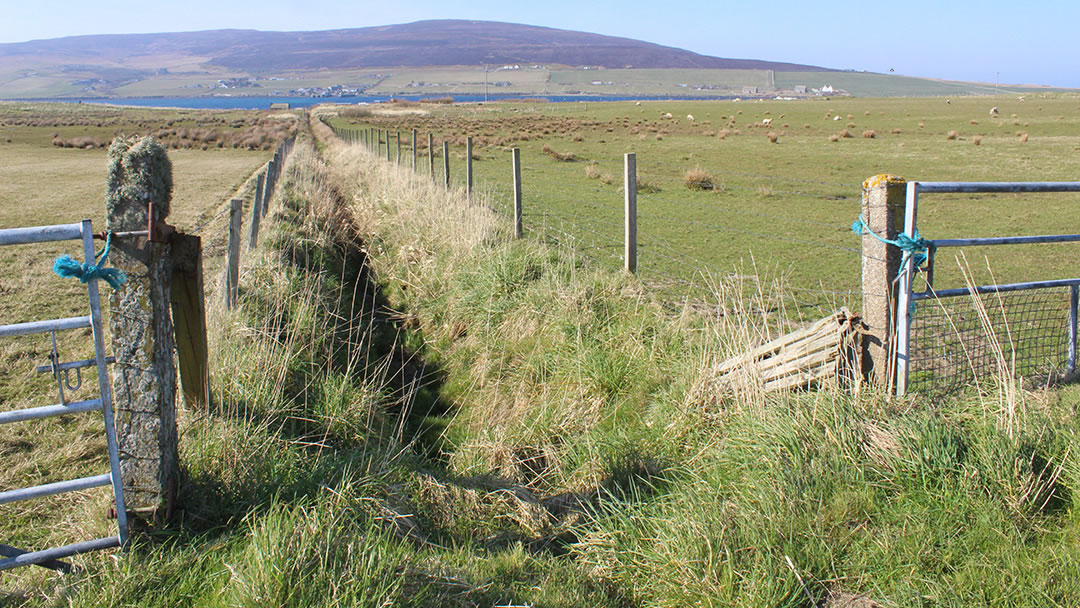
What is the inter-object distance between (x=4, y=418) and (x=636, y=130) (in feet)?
165

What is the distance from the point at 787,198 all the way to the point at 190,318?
53.1 ft

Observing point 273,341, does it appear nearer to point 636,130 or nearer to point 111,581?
point 111,581

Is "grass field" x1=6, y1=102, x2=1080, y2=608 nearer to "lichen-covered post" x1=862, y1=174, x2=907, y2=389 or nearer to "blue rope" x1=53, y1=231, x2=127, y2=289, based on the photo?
"lichen-covered post" x1=862, y1=174, x2=907, y2=389

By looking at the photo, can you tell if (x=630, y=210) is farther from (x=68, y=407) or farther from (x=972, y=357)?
(x=68, y=407)

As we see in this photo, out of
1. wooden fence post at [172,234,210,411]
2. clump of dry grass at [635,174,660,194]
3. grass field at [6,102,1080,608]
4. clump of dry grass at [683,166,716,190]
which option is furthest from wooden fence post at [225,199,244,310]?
clump of dry grass at [683,166,716,190]

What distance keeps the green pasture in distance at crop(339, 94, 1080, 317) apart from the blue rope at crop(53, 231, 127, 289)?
4695mm

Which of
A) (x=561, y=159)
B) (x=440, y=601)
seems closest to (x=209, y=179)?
(x=561, y=159)

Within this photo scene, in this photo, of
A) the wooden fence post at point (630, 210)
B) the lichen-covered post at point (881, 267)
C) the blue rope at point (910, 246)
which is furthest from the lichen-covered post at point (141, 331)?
the wooden fence post at point (630, 210)

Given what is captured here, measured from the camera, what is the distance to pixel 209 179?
23.5 metres

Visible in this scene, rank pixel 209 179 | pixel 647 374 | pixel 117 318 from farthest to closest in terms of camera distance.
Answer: pixel 209 179
pixel 647 374
pixel 117 318

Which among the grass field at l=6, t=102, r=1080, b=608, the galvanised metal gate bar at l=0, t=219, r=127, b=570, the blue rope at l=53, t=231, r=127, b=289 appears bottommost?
the grass field at l=6, t=102, r=1080, b=608

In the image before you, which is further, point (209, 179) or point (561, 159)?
point (561, 159)

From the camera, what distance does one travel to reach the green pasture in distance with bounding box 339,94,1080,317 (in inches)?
384

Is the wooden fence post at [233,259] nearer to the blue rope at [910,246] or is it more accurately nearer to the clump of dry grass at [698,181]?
the blue rope at [910,246]
